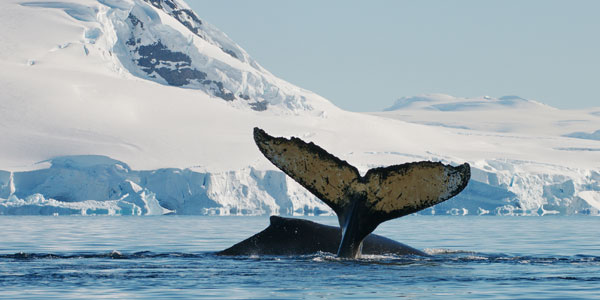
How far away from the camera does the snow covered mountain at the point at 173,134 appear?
5562cm

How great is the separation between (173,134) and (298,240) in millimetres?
63849

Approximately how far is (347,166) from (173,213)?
47.9 meters

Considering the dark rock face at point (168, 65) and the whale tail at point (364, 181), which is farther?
the dark rock face at point (168, 65)

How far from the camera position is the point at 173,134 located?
72.8m

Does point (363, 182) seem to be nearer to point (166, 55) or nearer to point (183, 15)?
point (166, 55)

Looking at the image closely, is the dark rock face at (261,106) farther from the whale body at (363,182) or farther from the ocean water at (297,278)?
the whale body at (363,182)

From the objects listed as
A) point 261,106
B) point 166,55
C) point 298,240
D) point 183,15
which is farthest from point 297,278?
point 183,15

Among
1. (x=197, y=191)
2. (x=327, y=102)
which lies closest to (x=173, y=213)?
(x=197, y=191)

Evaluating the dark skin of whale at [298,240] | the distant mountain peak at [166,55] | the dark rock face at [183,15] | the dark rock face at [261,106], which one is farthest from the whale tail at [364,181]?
the dark rock face at [183,15]

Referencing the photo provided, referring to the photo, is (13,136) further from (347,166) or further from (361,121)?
(347,166)

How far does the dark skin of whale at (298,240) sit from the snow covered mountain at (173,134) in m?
43.9

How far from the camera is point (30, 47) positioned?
84.8 m

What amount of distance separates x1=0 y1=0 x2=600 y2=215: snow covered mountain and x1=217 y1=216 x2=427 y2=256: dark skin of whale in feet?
144

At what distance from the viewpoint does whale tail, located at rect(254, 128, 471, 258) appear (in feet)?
26.6
